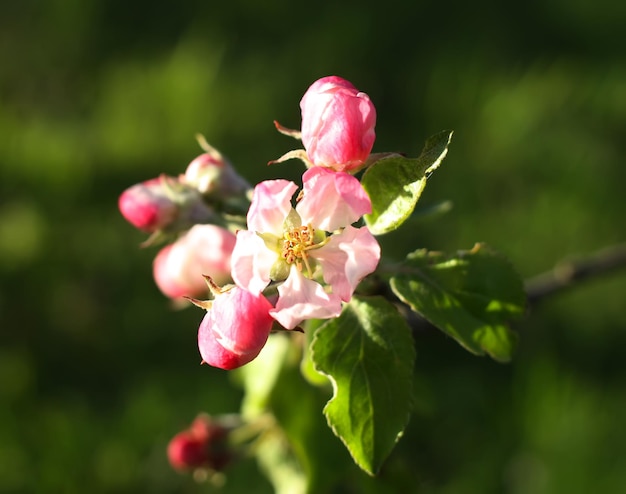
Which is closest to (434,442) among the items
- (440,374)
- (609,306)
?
(440,374)

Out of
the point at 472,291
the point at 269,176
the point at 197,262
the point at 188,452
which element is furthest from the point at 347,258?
the point at 269,176

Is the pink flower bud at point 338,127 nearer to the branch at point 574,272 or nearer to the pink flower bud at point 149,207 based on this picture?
the pink flower bud at point 149,207

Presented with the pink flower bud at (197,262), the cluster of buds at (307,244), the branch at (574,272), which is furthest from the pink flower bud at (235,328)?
the branch at (574,272)

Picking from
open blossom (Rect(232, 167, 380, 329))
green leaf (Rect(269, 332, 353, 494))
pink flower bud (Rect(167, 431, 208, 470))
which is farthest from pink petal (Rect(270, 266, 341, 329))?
pink flower bud (Rect(167, 431, 208, 470))

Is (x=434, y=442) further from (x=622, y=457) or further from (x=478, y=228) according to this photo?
(x=478, y=228)

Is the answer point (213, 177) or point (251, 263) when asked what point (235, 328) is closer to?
point (251, 263)
